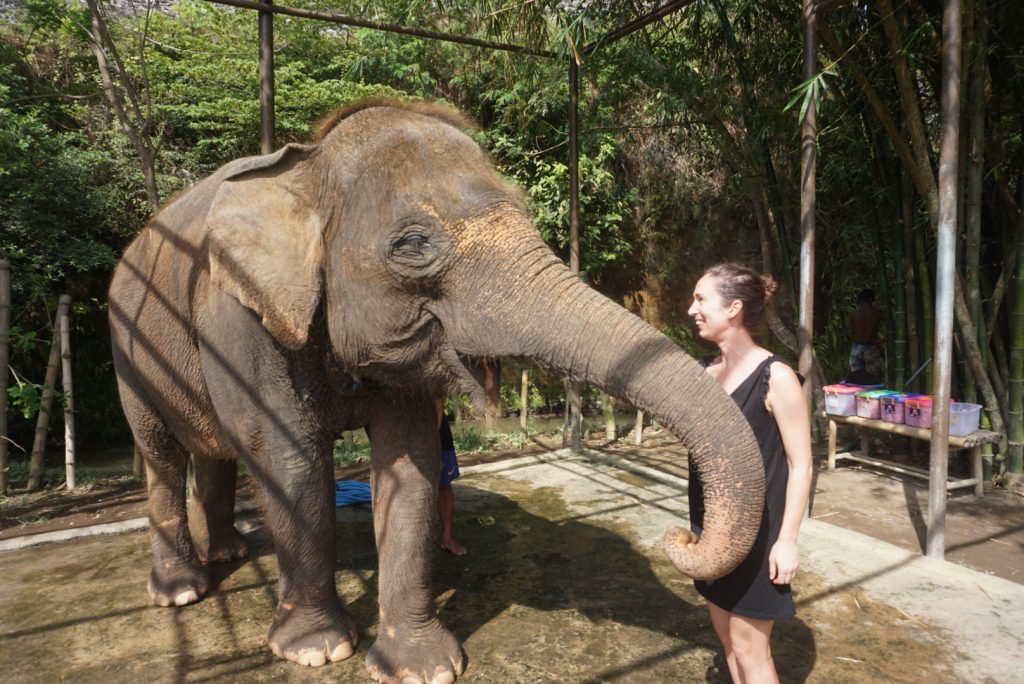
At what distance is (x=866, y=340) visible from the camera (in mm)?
7035

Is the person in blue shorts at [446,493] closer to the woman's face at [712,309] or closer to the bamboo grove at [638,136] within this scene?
the woman's face at [712,309]

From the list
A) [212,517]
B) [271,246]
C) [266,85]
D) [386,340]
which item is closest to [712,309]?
[386,340]

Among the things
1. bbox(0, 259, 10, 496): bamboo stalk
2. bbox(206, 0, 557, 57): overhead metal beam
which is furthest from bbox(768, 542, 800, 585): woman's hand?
bbox(0, 259, 10, 496): bamboo stalk

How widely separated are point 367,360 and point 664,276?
1126 cm

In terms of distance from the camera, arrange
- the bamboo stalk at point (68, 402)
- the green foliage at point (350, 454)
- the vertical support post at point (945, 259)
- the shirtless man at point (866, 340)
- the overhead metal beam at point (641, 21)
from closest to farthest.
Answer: the vertical support post at point (945, 259) < the overhead metal beam at point (641, 21) < the bamboo stalk at point (68, 402) < the green foliage at point (350, 454) < the shirtless man at point (866, 340)

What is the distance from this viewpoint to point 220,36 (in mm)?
11844

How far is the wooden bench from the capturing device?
476 cm

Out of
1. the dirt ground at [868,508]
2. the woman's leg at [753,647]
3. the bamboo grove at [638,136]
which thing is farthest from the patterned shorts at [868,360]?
the woman's leg at [753,647]

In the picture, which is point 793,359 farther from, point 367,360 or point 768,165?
point 367,360

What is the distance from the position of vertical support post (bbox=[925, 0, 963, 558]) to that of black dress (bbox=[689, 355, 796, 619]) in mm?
2357

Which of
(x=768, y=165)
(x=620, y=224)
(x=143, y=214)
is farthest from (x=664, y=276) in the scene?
(x=143, y=214)

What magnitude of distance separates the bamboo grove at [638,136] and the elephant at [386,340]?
2.66 meters

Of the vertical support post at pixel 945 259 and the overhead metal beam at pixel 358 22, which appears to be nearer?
the vertical support post at pixel 945 259

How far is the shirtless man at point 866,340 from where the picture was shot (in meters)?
6.92
